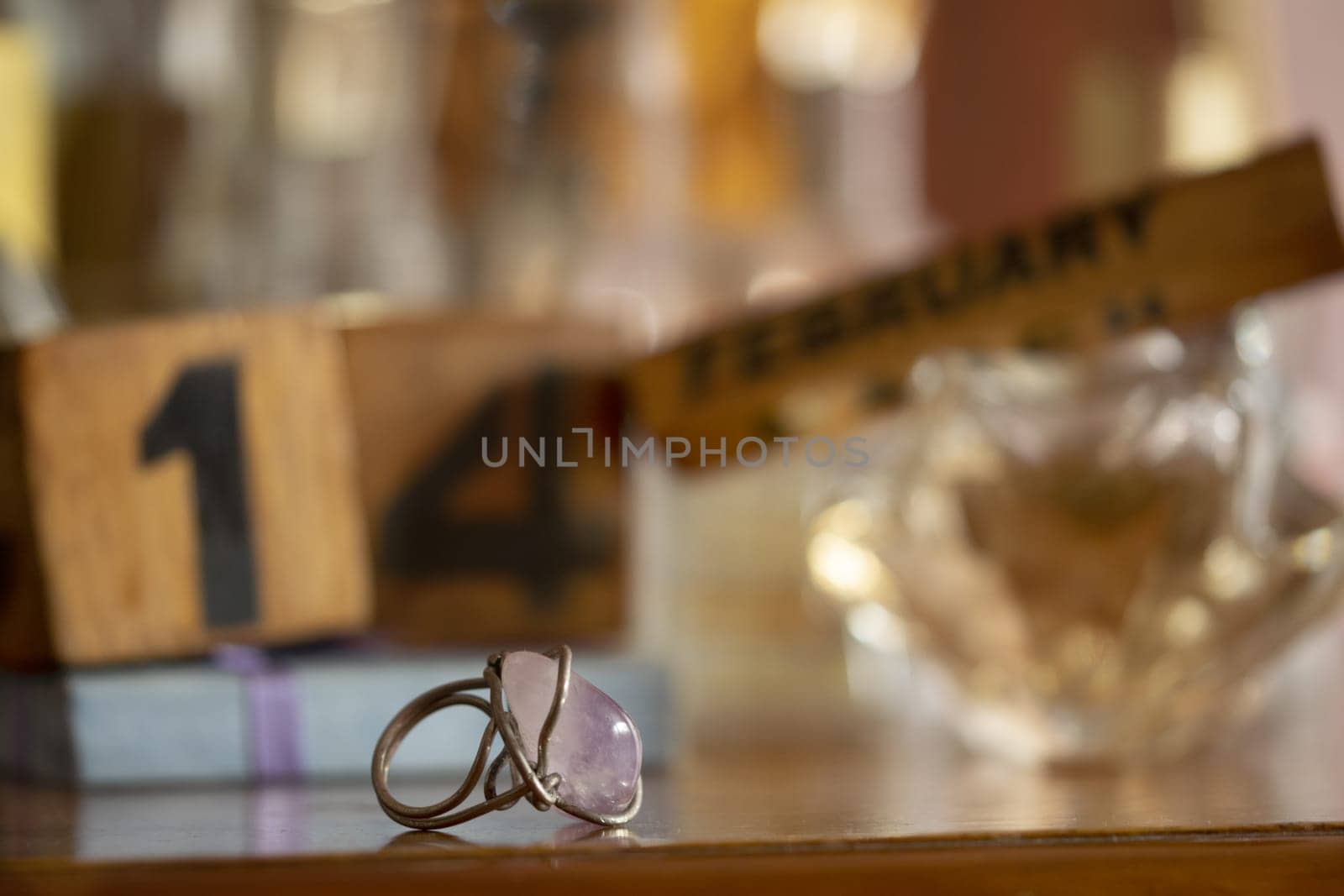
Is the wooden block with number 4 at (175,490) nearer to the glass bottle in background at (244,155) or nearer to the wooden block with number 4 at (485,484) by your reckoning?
the wooden block with number 4 at (485,484)

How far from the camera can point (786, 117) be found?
2.75ft

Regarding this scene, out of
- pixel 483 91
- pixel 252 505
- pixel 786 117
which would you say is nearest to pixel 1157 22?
pixel 786 117

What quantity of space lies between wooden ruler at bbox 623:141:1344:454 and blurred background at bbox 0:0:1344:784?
4.7 inches

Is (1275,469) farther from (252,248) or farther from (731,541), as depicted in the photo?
(252,248)

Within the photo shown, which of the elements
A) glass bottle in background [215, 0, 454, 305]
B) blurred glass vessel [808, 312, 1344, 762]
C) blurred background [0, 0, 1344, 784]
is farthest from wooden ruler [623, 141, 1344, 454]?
glass bottle in background [215, 0, 454, 305]

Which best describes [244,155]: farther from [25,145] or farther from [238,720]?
[238,720]

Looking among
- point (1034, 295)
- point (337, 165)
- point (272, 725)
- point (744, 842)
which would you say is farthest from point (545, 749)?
point (337, 165)

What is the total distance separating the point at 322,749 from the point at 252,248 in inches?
15.6

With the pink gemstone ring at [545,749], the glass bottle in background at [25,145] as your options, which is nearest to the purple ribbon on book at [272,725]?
the pink gemstone ring at [545,749]

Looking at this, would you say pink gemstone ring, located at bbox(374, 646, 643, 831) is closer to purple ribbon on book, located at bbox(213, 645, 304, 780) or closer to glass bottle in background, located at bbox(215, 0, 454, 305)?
purple ribbon on book, located at bbox(213, 645, 304, 780)

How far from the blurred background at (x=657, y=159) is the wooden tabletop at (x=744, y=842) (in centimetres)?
23

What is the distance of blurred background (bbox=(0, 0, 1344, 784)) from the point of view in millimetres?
694

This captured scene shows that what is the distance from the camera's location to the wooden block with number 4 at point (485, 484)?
481mm

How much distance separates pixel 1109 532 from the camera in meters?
0.43
